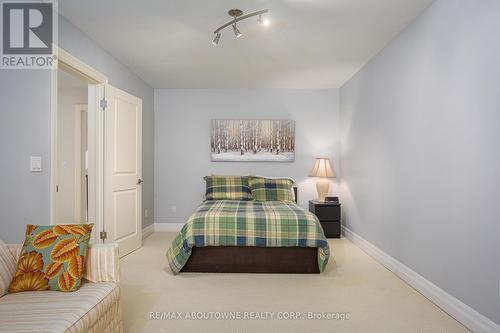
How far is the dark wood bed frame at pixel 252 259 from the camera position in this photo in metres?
3.34

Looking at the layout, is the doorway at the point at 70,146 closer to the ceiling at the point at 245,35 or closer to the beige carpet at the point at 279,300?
the ceiling at the point at 245,35

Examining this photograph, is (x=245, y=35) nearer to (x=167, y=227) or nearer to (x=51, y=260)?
(x=51, y=260)

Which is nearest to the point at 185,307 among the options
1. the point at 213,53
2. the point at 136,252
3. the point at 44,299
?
the point at 44,299

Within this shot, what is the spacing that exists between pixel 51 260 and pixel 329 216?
3.91 meters

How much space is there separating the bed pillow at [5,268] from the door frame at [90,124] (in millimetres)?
867

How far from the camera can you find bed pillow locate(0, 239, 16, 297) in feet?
5.63

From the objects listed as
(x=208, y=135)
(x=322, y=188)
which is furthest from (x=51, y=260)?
(x=322, y=188)

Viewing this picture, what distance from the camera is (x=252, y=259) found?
3.36 m

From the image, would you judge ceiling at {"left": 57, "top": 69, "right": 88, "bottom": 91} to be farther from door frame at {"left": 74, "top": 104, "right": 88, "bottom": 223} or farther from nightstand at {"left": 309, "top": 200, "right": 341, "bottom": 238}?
nightstand at {"left": 309, "top": 200, "right": 341, "bottom": 238}

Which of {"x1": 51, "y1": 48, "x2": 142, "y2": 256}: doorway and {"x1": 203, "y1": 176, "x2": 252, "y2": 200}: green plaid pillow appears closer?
{"x1": 51, "y1": 48, "x2": 142, "y2": 256}: doorway

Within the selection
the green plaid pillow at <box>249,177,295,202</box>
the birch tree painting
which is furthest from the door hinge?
the green plaid pillow at <box>249,177,295,202</box>


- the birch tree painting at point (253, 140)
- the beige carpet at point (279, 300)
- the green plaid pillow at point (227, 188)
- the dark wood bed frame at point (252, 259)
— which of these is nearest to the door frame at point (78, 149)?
the birch tree painting at point (253, 140)

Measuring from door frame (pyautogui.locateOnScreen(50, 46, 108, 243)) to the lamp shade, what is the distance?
3144mm

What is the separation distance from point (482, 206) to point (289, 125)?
361 centimetres
